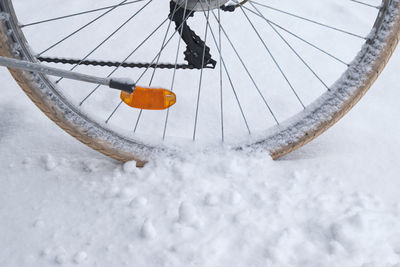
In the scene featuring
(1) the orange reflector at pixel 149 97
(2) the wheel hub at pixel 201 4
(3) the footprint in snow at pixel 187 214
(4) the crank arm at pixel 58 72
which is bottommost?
(3) the footprint in snow at pixel 187 214

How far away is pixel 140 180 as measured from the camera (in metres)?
1.25

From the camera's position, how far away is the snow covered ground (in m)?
1.04

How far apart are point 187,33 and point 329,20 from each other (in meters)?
1.18

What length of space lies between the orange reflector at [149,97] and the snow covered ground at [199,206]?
0.26 metres

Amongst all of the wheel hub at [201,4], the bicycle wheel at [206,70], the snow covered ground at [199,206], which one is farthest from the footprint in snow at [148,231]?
the wheel hub at [201,4]

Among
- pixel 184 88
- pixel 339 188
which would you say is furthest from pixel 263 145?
pixel 184 88

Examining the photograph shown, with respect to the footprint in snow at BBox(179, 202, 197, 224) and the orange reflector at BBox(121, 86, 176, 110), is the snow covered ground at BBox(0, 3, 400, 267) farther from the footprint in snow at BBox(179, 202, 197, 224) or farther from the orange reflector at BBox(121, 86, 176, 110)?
the orange reflector at BBox(121, 86, 176, 110)

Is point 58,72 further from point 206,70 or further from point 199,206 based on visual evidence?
point 206,70

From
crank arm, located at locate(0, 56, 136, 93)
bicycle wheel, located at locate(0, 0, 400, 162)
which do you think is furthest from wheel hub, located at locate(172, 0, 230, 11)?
crank arm, located at locate(0, 56, 136, 93)

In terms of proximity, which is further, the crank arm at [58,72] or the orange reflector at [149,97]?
the orange reflector at [149,97]

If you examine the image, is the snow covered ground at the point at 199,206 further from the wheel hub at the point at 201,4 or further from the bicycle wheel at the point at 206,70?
the wheel hub at the point at 201,4

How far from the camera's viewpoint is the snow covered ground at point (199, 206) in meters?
1.04

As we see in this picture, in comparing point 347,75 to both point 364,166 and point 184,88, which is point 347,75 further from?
point 184,88

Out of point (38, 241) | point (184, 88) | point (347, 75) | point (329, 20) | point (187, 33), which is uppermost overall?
point (329, 20)
